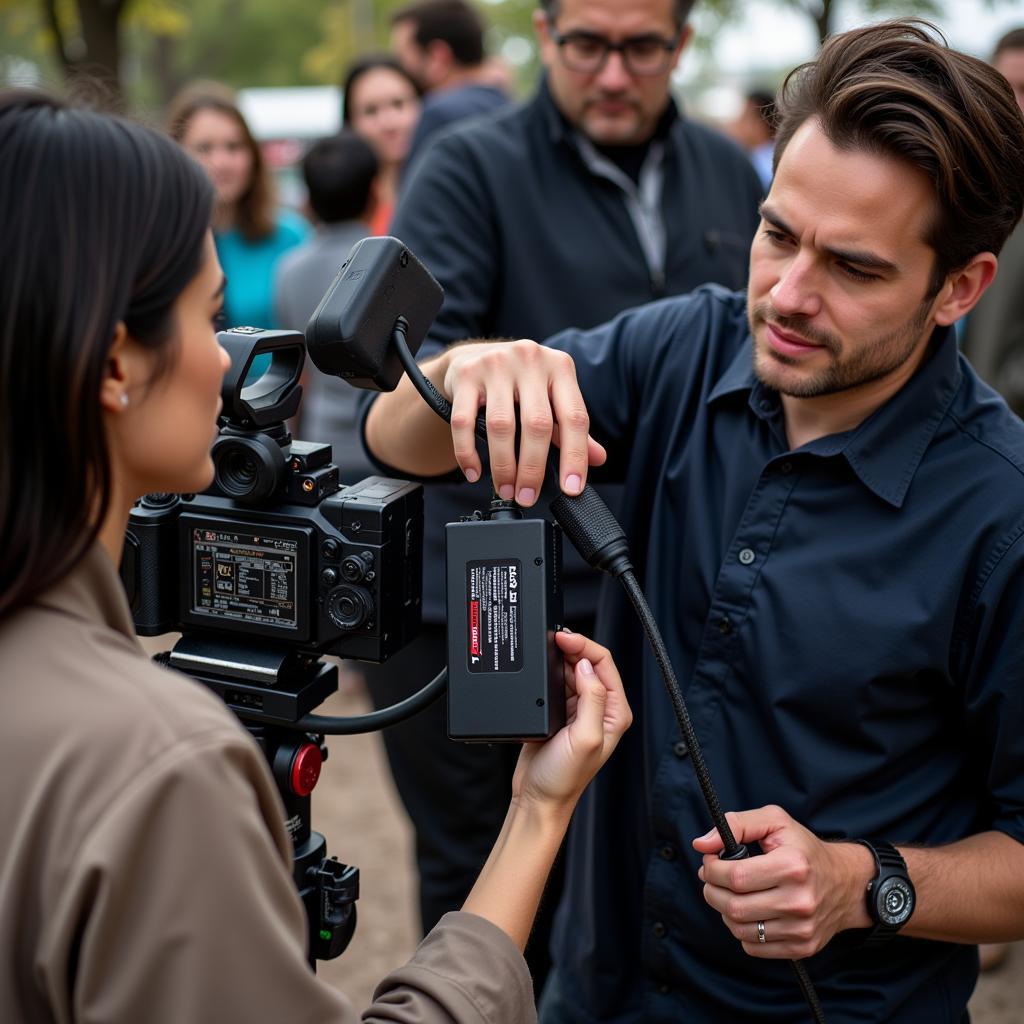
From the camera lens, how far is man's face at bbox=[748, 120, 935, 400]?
1602 millimetres

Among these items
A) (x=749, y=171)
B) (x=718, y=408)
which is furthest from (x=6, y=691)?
(x=749, y=171)

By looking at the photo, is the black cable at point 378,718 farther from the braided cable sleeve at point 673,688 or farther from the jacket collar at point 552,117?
the jacket collar at point 552,117

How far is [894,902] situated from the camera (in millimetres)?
1524

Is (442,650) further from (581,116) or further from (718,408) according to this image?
(581,116)

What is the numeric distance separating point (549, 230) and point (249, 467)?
124 cm

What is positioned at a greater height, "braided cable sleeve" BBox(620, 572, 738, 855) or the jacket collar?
the jacket collar

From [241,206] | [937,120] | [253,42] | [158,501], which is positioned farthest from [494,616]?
[253,42]

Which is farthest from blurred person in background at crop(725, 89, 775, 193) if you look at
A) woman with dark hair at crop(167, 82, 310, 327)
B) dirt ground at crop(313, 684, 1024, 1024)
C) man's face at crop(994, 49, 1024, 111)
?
dirt ground at crop(313, 684, 1024, 1024)

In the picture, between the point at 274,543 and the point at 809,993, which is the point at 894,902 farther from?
the point at 274,543

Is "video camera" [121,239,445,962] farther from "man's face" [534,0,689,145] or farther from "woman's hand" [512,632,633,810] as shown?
"man's face" [534,0,689,145]

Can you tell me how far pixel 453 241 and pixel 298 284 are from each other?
75.8 inches

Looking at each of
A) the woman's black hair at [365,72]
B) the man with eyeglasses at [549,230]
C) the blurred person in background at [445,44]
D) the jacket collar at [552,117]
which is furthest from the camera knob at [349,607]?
the woman's black hair at [365,72]

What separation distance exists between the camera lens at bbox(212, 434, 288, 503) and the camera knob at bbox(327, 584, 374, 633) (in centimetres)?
15

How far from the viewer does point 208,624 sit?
4.91 ft
